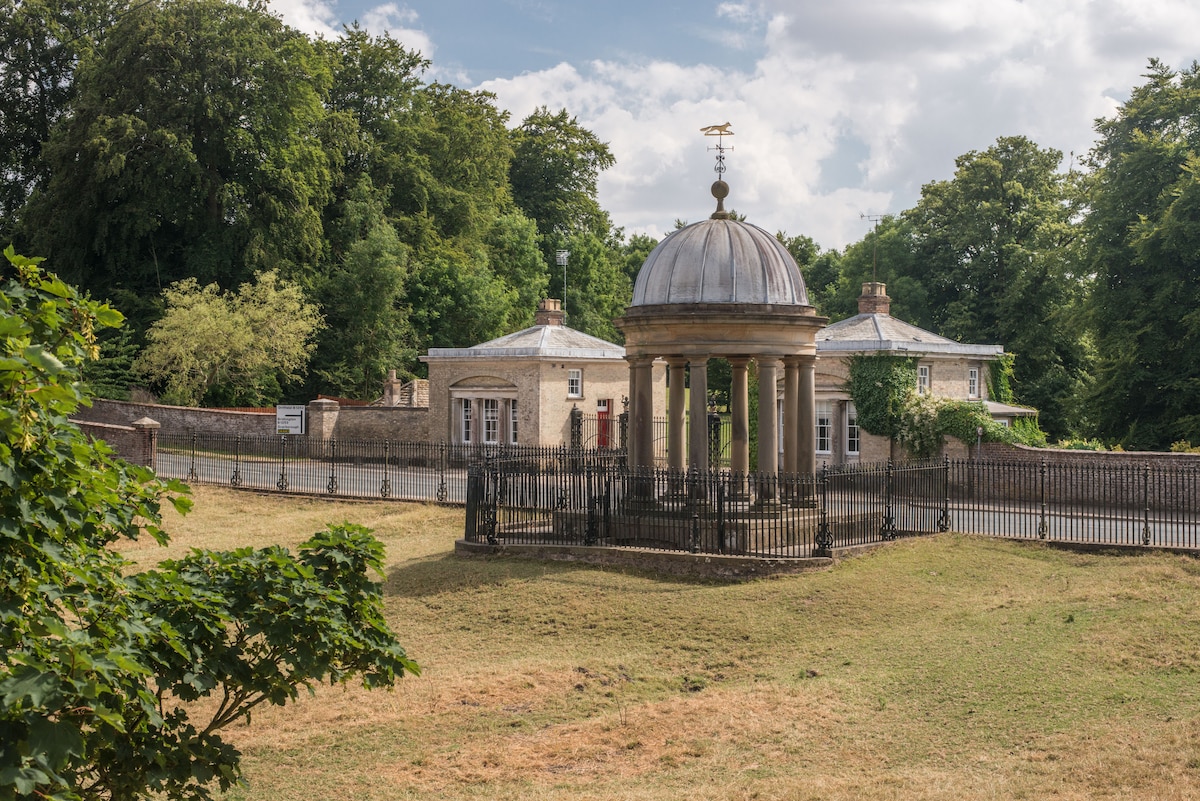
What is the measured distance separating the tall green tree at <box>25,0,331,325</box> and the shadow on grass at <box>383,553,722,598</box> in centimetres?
2989

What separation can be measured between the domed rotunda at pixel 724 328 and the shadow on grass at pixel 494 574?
8.20 ft

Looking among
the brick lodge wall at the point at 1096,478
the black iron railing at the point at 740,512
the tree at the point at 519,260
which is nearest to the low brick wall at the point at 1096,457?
the brick lodge wall at the point at 1096,478

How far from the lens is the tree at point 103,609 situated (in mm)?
5363

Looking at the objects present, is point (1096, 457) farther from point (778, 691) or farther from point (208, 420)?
point (208, 420)

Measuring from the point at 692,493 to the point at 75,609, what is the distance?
12987 millimetres

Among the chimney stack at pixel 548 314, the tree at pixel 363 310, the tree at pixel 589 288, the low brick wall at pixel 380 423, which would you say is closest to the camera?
the low brick wall at pixel 380 423

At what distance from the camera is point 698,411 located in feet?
66.3

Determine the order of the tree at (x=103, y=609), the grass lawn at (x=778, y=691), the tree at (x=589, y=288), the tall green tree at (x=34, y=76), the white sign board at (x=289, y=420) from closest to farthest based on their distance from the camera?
the tree at (x=103, y=609)
the grass lawn at (x=778, y=691)
the white sign board at (x=289, y=420)
the tall green tree at (x=34, y=76)
the tree at (x=589, y=288)

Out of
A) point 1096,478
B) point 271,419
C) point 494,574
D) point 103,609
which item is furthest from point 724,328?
point 271,419

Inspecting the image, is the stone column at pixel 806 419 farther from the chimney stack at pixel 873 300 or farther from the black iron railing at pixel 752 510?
the chimney stack at pixel 873 300

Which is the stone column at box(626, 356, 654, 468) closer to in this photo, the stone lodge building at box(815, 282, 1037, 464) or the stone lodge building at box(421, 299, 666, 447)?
the stone lodge building at box(815, 282, 1037, 464)

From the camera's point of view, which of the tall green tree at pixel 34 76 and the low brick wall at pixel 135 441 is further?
the tall green tree at pixel 34 76

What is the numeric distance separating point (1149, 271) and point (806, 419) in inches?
764

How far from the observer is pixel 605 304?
64.8 meters
